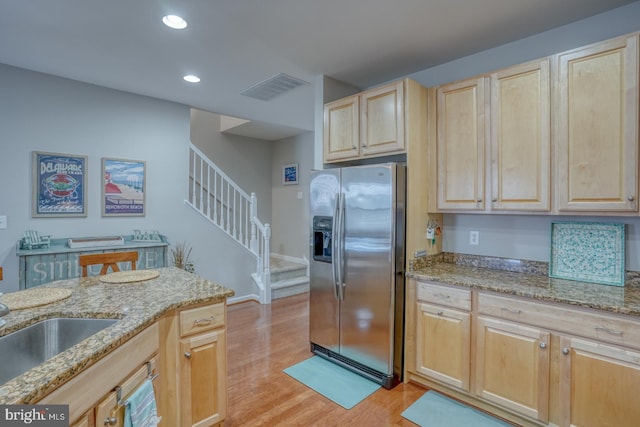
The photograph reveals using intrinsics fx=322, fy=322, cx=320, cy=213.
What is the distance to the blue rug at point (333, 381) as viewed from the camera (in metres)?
2.38

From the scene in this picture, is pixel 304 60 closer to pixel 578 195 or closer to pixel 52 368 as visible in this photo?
pixel 578 195

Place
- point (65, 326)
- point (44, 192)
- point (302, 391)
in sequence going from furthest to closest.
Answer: point (44, 192) < point (302, 391) < point (65, 326)

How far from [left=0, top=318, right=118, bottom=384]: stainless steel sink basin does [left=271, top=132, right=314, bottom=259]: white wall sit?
4401 mm

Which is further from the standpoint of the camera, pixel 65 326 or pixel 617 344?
pixel 617 344

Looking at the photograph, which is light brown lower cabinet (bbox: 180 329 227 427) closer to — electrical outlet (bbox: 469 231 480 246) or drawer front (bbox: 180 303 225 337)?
drawer front (bbox: 180 303 225 337)

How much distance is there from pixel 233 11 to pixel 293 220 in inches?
170

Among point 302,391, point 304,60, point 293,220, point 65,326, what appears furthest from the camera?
point 293,220

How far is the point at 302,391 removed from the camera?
96.6 inches

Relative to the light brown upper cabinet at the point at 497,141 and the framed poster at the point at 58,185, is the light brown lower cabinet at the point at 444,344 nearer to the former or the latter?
the light brown upper cabinet at the point at 497,141

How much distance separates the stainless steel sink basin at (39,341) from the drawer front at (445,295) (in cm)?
199

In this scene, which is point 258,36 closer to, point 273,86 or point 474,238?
point 273,86

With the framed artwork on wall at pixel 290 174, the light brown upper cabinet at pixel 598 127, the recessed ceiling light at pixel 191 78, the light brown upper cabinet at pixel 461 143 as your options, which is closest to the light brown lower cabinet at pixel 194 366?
the light brown upper cabinet at pixel 461 143

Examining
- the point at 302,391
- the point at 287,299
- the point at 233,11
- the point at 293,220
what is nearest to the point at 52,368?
Result: the point at 302,391

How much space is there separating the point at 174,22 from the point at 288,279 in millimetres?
3794
